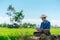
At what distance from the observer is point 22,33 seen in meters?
8.73

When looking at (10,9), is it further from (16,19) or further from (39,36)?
(39,36)

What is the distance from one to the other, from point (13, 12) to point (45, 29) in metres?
63.8

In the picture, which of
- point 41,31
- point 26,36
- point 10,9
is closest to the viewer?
point 26,36

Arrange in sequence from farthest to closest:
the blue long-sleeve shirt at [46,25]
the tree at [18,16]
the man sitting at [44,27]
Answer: the tree at [18,16]
the blue long-sleeve shirt at [46,25]
the man sitting at [44,27]

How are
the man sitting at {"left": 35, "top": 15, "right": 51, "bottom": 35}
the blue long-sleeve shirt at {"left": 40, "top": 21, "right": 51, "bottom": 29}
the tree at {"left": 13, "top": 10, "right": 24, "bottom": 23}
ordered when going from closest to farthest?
the man sitting at {"left": 35, "top": 15, "right": 51, "bottom": 35} → the blue long-sleeve shirt at {"left": 40, "top": 21, "right": 51, "bottom": 29} → the tree at {"left": 13, "top": 10, "right": 24, "bottom": 23}

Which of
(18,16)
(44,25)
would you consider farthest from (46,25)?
(18,16)

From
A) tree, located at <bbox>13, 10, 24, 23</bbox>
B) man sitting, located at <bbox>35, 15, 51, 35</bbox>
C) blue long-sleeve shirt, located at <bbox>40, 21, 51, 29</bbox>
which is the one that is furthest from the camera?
Answer: tree, located at <bbox>13, 10, 24, 23</bbox>

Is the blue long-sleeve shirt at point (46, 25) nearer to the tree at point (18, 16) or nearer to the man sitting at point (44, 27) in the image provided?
the man sitting at point (44, 27)

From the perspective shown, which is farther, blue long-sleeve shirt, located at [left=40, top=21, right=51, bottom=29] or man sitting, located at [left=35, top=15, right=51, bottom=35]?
blue long-sleeve shirt, located at [left=40, top=21, right=51, bottom=29]

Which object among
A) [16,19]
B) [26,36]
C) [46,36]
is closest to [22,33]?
[26,36]

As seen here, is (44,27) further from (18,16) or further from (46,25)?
(18,16)

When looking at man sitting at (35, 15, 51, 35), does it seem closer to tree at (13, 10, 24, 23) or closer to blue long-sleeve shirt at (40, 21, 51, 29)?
blue long-sleeve shirt at (40, 21, 51, 29)

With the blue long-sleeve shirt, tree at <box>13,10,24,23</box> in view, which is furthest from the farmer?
tree at <box>13,10,24,23</box>

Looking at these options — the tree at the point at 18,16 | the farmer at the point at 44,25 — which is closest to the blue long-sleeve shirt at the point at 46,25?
the farmer at the point at 44,25
